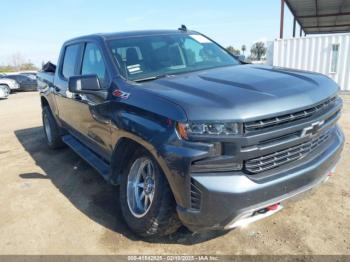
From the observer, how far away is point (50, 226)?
Result: 3670mm

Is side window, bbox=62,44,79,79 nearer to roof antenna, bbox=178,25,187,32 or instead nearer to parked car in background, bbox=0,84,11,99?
roof antenna, bbox=178,25,187,32

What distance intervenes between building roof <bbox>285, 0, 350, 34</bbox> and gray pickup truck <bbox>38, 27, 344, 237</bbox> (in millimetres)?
15905

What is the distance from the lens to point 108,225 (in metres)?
3.60

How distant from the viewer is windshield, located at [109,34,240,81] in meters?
3.56

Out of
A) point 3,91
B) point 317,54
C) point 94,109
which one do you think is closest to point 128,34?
point 94,109

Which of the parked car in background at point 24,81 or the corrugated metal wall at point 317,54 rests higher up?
the corrugated metal wall at point 317,54

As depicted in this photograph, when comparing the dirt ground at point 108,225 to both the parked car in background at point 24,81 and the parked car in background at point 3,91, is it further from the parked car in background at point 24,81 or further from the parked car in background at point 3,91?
the parked car in background at point 24,81

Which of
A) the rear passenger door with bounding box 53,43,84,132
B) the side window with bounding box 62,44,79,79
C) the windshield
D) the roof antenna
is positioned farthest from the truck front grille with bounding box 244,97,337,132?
the side window with bounding box 62,44,79,79

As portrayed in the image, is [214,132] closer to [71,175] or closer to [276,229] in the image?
[276,229]

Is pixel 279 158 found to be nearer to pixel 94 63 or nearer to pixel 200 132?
pixel 200 132

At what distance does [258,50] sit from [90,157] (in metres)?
60.6

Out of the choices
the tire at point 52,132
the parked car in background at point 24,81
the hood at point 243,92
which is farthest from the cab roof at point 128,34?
the parked car in background at point 24,81

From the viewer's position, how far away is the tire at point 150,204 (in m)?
2.82

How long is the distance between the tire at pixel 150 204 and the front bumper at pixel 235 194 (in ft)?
0.87
